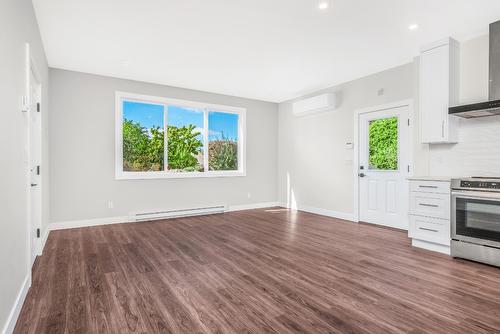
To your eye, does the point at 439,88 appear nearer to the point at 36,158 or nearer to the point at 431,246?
the point at 431,246

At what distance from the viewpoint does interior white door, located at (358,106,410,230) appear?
15.5 feet

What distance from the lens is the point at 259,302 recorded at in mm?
2262

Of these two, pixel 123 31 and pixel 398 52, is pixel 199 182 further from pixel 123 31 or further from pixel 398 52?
pixel 398 52

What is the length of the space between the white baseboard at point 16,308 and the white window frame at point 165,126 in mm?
3003

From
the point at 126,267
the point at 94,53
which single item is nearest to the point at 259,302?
the point at 126,267

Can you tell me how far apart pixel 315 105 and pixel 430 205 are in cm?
310

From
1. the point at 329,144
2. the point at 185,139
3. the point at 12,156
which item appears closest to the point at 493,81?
the point at 329,144

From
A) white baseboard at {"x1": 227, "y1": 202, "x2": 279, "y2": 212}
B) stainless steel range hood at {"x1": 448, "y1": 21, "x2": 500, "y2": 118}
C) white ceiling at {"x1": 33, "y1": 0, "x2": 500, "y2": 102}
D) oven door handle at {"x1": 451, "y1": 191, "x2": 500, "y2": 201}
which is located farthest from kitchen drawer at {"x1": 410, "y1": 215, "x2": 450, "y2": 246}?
white baseboard at {"x1": 227, "y1": 202, "x2": 279, "y2": 212}

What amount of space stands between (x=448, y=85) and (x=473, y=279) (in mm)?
2362

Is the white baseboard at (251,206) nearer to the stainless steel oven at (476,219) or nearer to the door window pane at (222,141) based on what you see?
the door window pane at (222,141)

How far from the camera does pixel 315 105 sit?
19.5 ft

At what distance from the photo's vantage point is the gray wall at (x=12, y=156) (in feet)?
5.79

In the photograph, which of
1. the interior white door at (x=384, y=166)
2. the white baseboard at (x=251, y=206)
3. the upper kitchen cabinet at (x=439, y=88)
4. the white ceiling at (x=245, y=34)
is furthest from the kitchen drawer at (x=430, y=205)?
the white baseboard at (x=251, y=206)

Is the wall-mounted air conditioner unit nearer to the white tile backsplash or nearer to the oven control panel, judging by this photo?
the white tile backsplash
